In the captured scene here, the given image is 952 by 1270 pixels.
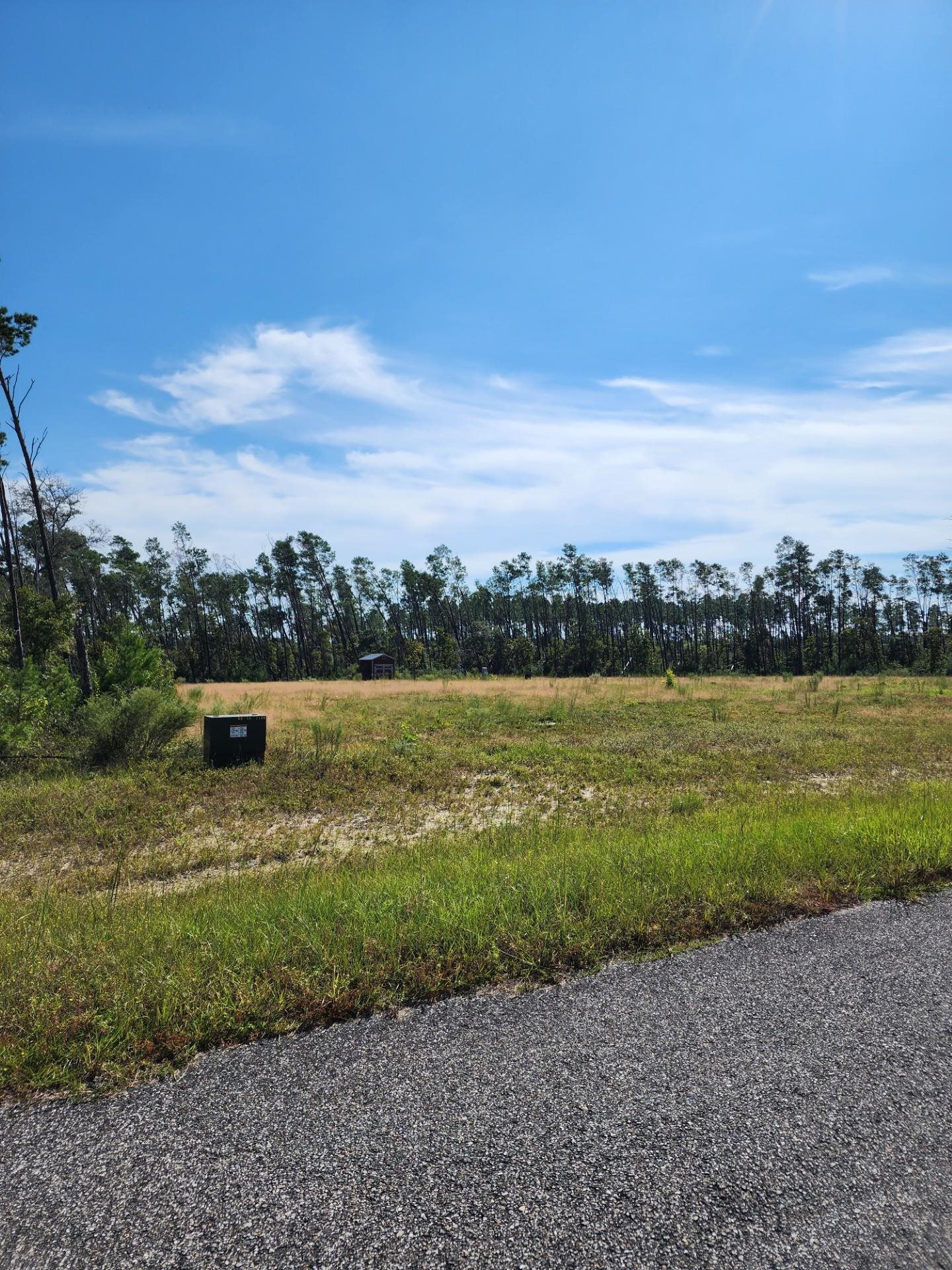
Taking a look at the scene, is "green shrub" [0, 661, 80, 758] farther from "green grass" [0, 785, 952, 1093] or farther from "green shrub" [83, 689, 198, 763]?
"green grass" [0, 785, 952, 1093]

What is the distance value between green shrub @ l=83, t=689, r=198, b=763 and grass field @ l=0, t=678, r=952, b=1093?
621mm

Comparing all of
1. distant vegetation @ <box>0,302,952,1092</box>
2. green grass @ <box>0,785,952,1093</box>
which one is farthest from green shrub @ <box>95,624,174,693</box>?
green grass @ <box>0,785,952,1093</box>

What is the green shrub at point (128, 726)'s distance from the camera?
11750 millimetres

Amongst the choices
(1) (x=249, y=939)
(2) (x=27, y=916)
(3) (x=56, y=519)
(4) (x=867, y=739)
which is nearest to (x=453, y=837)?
(1) (x=249, y=939)

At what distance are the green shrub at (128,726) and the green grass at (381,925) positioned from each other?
22.7 ft

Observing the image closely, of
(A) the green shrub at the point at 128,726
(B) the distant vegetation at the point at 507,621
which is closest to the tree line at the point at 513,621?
(B) the distant vegetation at the point at 507,621

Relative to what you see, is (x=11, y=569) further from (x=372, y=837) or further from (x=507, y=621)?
(x=507, y=621)

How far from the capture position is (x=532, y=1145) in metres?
2.19

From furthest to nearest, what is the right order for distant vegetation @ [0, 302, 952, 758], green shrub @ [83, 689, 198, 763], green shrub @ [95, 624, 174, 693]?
distant vegetation @ [0, 302, 952, 758]
green shrub @ [95, 624, 174, 693]
green shrub @ [83, 689, 198, 763]

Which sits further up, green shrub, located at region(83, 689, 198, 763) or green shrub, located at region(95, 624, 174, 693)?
green shrub, located at region(95, 624, 174, 693)

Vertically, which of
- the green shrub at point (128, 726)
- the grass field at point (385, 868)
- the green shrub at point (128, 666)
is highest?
the green shrub at point (128, 666)

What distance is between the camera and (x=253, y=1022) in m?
2.97

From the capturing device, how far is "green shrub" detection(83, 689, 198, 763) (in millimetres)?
11750

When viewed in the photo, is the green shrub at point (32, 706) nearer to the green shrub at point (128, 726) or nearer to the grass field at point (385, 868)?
the green shrub at point (128, 726)
